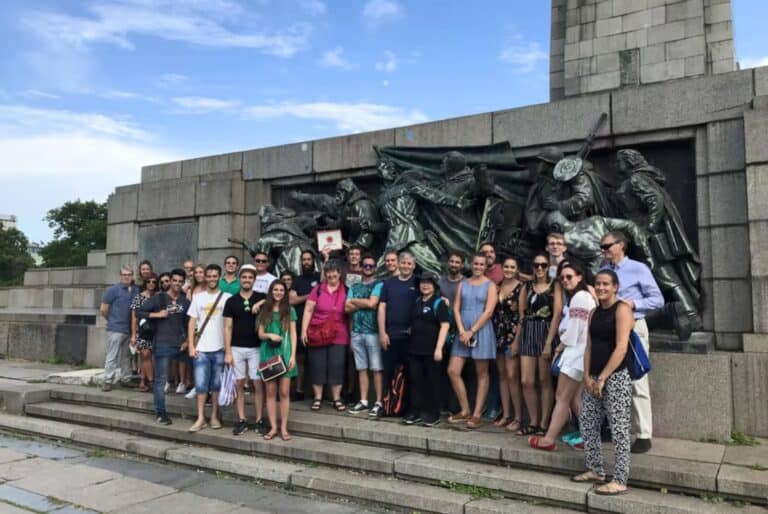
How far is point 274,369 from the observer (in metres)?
6.48

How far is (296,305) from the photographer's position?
782 cm

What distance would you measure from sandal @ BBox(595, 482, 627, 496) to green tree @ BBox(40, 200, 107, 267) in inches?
2001

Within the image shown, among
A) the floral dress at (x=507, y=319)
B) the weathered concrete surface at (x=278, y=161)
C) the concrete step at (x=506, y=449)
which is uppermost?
the weathered concrete surface at (x=278, y=161)

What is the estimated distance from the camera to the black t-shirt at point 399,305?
6.83 metres

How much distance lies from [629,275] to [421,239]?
340cm


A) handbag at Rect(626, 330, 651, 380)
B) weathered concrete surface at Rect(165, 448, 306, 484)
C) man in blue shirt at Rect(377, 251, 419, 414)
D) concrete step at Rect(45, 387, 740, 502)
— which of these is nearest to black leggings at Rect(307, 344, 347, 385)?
concrete step at Rect(45, 387, 740, 502)

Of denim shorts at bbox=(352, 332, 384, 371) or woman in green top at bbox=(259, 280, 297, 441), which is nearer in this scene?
woman in green top at bbox=(259, 280, 297, 441)

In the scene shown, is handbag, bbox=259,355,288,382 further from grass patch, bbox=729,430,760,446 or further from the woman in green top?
grass patch, bbox=729,430,760,446

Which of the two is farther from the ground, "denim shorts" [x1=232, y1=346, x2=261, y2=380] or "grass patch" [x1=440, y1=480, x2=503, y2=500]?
"denim shorts" [x1=232, y1=346, x2=261, y2=380]

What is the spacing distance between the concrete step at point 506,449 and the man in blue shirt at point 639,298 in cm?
21

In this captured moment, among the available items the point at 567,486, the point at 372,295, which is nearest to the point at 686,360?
the point at 567,486

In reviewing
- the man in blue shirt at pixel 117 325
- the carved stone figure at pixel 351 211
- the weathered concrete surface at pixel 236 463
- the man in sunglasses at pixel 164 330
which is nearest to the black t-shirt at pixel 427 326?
the weathered concrete surface at pixel 236 463

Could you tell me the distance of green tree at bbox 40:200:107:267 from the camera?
1967 inches

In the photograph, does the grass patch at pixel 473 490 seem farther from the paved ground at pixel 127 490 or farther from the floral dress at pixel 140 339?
the floral dress at pixel 140 339
